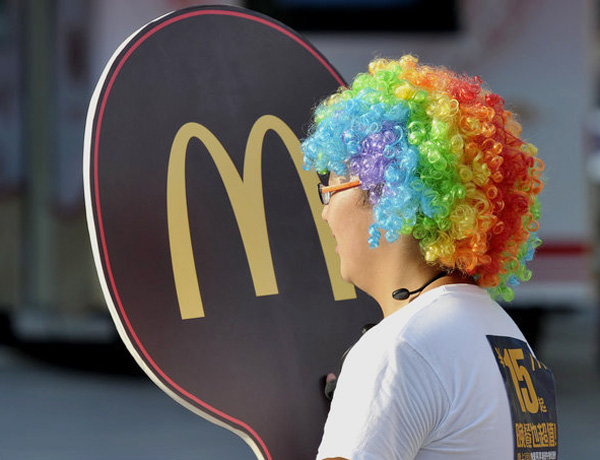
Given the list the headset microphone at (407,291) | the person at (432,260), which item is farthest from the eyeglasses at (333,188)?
the headset microphone at (407,291)

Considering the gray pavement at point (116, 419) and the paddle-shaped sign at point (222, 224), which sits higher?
the paddle-shaped sign at point (222, 224)

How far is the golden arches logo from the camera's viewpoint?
6.00 feet

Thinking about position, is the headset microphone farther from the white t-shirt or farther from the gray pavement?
the gray pavement

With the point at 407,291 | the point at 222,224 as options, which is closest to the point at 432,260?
the point at 407,291

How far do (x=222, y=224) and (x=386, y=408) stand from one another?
588 mm

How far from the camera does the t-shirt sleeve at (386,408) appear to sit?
147cm

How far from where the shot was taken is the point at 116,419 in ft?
21.5

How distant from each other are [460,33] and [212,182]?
527 centimetres

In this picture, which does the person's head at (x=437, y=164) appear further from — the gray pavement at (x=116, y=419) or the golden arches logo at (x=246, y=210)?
the gray pavement at (x=116, y=419)

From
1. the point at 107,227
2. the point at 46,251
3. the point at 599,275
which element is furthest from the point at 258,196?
the point at 599,275

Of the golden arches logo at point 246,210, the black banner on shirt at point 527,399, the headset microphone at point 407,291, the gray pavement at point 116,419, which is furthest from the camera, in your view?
the gray pavement at point 116,419

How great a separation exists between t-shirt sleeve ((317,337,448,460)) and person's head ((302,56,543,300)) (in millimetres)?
249

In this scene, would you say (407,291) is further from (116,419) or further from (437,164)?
(116,419)

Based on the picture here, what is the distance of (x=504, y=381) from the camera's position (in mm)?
1601
